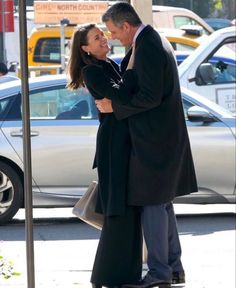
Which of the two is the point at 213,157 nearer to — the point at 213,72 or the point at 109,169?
the point at 213,72

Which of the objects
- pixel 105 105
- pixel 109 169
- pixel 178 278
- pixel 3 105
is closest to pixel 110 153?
pixel 109 169

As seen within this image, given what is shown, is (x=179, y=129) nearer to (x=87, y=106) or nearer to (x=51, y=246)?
(x=51, y=246)

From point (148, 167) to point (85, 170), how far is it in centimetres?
364

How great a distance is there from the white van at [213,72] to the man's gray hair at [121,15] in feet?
22.7

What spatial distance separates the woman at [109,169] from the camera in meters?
5.66

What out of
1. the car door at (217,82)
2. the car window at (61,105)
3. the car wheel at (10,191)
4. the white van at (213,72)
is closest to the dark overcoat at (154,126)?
the car wheel at (10,191)

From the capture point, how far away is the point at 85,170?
923 cm

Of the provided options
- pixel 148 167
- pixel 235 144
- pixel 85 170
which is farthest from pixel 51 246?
pixel 148 167

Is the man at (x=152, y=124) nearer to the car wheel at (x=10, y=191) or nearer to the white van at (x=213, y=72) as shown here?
the car wheel at (x=10, y=191)

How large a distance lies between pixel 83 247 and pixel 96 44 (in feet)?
9.24

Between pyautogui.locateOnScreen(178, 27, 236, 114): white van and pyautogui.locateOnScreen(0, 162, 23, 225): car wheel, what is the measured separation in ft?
13.2

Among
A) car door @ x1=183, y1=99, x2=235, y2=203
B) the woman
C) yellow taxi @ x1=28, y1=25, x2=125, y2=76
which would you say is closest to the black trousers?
the woman

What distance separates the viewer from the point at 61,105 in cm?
955

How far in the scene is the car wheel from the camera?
9.13 m
